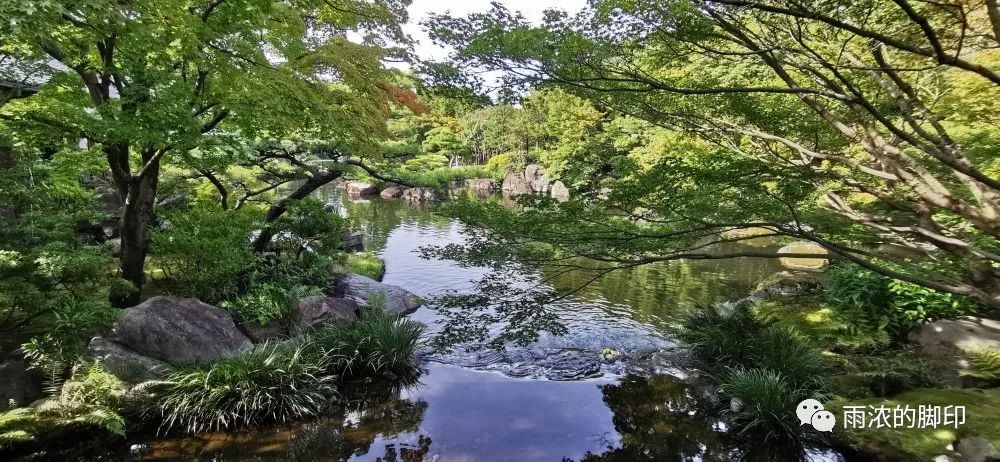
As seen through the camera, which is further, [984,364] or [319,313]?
[319,313]

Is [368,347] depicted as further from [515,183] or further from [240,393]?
[515,183]

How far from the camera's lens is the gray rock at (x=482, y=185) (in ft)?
108

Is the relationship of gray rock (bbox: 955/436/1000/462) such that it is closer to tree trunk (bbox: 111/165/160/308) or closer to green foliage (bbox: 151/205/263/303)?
green foliage (bbox: 151/205/263/303)

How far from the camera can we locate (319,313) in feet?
25.9

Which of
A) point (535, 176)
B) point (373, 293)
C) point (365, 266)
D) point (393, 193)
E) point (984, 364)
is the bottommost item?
point (984, 364)

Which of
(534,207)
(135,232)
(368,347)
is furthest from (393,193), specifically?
(534,207)

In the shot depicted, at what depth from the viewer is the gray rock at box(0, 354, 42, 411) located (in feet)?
16.1

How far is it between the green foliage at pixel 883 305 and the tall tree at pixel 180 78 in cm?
753

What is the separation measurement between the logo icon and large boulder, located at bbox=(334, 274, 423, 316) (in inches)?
262

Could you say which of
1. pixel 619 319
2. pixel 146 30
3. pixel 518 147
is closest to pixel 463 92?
pixel 146 30

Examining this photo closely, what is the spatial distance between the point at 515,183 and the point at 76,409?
94.0 ft

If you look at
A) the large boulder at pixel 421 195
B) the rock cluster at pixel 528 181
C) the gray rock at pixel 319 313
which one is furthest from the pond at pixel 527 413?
the large boulder at pixel 421 195

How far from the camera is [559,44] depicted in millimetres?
4008

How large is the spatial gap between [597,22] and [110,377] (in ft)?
19.7
